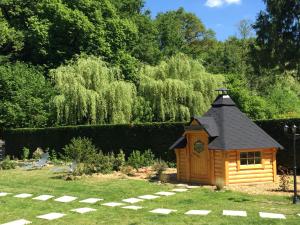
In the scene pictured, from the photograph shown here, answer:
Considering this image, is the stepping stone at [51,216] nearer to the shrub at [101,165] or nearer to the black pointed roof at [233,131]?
the black pointed roof at [233,131]

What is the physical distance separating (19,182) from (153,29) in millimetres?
Answer: 36415

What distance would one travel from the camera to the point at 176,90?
3012 cm

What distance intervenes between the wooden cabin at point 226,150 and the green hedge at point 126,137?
291cm

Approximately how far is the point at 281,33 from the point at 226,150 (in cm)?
1155

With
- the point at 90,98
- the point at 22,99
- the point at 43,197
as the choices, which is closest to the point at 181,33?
the point at 22,99

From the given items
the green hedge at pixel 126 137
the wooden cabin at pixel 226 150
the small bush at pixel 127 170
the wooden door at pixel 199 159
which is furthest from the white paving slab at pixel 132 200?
the green hedge at pixel 126 137

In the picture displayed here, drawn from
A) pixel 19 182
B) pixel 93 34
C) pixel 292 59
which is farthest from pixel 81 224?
pixel 93 34

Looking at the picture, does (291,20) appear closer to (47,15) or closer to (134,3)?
(47,15)

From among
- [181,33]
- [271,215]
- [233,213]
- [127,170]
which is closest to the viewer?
[271,215]

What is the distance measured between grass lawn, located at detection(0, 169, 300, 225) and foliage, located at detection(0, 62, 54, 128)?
14315mm

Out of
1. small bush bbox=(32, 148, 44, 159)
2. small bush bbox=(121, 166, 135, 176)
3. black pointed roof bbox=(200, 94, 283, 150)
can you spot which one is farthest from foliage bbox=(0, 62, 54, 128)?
black pointed roof bbox=(200, 94, 283, 150)

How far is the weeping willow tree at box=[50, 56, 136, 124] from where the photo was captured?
29.3m

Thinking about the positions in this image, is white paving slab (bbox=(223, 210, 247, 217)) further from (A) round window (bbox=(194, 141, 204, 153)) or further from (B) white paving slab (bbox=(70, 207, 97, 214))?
(A) round window (bbox=(194, 141, 204, 153))

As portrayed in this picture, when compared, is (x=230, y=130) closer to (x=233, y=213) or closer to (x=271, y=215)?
(x=233, y=213)
